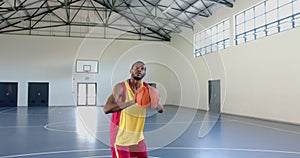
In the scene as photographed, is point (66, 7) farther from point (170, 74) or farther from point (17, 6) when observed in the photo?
point (170, 74)

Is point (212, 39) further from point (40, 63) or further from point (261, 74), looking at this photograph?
point (40, 63)

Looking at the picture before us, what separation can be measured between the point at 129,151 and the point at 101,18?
76.4ft

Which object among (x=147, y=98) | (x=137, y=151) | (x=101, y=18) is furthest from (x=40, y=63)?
(x=147, y=98)

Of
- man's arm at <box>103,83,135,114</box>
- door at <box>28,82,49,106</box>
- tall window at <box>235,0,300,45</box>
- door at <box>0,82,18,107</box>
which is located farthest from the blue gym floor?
door at <box>0,82,18,107</box>

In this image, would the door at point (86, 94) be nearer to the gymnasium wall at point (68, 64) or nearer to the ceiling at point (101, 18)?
the gymnasium wall at point (68, 64)

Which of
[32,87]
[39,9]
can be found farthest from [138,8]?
[32,87]

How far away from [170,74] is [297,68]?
54.6 feet

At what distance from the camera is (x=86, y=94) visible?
25.6 meters

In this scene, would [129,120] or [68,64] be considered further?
[68,64]

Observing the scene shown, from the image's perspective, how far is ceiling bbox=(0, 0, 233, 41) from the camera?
2019 cm

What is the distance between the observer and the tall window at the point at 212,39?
18047 mm

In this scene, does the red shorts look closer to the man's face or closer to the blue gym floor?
the man's face

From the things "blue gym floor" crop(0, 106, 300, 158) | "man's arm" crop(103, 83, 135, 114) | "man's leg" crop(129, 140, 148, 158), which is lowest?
"blue gym floor" crop(0, 106, 300, 158)

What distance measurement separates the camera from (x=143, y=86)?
9.41ft
